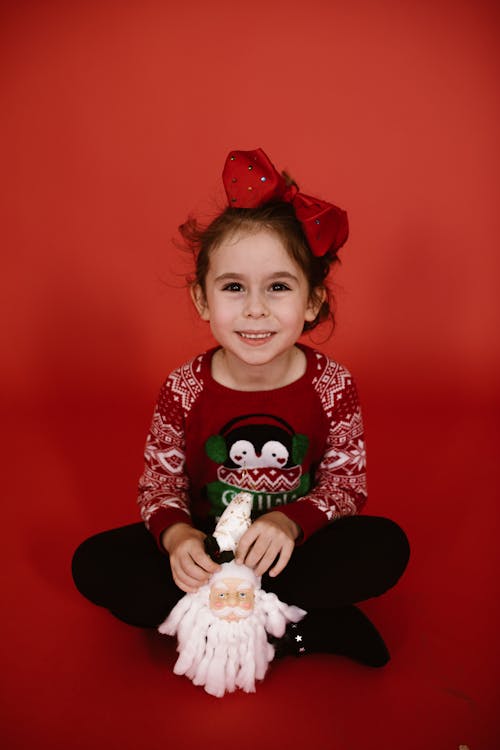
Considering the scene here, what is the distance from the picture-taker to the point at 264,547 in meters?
0.90

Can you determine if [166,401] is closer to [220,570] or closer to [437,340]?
[220,570]

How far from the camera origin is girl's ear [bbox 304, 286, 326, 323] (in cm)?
109

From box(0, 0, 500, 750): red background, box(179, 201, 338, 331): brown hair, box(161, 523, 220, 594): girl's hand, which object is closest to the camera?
box(161, 523, 220, 594): girl's hand

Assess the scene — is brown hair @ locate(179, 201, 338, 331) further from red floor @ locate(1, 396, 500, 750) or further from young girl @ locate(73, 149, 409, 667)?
red floor @ locate(1, 396, 500, 750)

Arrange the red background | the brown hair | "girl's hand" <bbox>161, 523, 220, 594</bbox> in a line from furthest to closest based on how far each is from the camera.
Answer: the red background, the brown hair, "girl's hand" <bbox>161, 523, 220, 594</bbox>

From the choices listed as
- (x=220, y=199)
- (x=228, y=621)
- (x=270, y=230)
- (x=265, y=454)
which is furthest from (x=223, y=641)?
(x=220, y=199)

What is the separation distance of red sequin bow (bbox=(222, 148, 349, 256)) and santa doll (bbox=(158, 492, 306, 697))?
38 cm

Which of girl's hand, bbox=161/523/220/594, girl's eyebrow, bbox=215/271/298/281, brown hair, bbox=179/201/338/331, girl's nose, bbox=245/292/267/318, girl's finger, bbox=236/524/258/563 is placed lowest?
girl's hand, bbox=161/523/220/594

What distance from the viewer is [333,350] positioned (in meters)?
1.91

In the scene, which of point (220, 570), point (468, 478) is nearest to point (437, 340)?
point (468, 478)

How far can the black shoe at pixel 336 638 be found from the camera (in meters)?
1.00

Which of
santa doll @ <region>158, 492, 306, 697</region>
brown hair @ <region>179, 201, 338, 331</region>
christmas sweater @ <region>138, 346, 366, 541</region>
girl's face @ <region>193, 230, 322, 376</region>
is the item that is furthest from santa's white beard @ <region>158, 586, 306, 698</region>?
brown hair @ <region>179, 201, 338, 331</region>

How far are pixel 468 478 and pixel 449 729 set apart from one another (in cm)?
69

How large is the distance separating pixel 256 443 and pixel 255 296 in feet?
0.72
